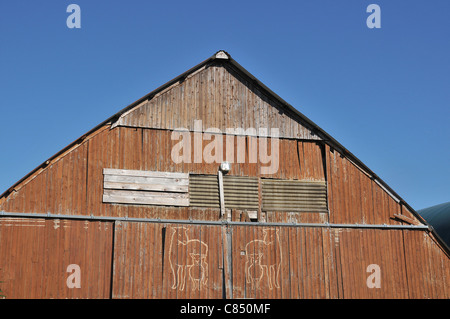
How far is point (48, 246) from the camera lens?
16.7 metres

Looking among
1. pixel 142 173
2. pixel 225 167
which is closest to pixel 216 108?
pixel 225 167

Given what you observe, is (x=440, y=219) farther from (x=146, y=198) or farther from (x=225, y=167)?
(x=146, y=198)

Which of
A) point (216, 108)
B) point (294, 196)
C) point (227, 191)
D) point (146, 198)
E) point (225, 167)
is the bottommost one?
point (146, 198)

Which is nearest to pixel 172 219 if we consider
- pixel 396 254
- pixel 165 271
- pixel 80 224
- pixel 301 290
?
pixel 165 271

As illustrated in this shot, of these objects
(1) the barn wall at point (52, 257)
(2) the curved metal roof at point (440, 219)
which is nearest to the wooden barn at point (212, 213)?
(1) the barn wall at point (52, 257)

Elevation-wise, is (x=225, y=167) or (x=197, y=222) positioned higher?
(x=225, y=167)

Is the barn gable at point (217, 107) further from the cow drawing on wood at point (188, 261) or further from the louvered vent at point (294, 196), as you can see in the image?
the cow drawing on wood at point (188, 261)

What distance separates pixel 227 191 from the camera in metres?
18.7

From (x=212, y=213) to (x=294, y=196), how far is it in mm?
2927

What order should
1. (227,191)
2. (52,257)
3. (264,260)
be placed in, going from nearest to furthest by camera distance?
1. (52,257)
2. (264,260)
3. (227,191)

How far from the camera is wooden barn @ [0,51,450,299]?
16891 mm

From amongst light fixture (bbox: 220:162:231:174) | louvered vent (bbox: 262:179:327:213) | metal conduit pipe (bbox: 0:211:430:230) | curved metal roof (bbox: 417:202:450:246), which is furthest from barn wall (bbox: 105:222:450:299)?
curved metal roof (bbox: 417:202:450:246)

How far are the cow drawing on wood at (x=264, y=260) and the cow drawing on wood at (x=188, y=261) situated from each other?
56.9 inches

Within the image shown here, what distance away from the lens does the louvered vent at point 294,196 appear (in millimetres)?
18953
